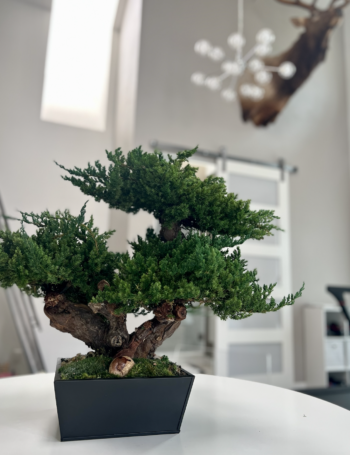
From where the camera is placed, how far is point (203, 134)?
11.8 ft

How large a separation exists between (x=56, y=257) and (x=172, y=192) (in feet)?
0.81

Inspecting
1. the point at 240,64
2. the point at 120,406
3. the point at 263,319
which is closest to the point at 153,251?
the point at 120,406

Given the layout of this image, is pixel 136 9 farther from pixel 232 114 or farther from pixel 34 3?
pixel 232 114

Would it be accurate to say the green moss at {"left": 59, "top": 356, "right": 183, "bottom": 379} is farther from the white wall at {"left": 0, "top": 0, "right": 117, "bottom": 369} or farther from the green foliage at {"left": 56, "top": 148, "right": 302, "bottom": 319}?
the white wall at {"left": 0, "top": 0, "right": 117, "bottom": 369}

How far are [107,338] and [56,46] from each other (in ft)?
12.6

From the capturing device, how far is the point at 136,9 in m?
3.57

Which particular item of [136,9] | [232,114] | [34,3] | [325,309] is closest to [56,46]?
[34,3]

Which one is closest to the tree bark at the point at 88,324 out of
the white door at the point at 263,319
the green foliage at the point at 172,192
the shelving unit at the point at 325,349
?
the green foliage at the point at 172,192

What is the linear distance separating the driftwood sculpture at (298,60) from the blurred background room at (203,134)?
0.05 feet

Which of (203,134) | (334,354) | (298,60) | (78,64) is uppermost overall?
(298,60)

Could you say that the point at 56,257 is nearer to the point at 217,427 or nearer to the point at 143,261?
the point at 143,261

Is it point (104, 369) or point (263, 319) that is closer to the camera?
point (104, 369)

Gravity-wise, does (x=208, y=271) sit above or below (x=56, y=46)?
below

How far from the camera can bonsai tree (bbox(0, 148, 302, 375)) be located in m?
0.67
